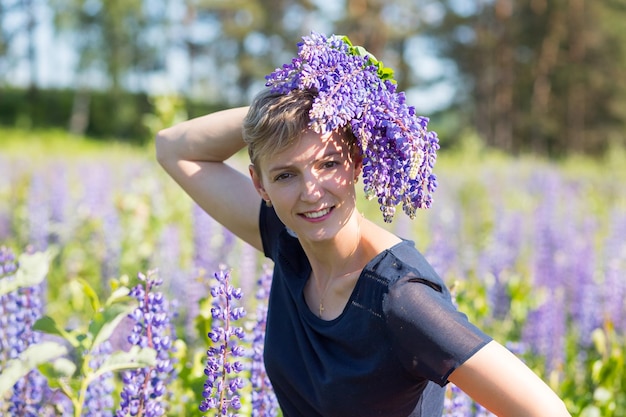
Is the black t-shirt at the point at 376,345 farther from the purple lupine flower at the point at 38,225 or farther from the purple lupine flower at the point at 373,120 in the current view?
the purple lupine flower at the point at 38,225

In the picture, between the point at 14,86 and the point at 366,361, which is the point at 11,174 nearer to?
the point at 366,361

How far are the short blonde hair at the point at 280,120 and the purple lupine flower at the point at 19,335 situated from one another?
0.91 m

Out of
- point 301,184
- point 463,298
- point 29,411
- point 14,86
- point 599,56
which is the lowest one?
point 29,411

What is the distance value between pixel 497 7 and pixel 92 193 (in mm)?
26686

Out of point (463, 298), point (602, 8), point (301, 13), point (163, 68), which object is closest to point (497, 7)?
point (602, 8)

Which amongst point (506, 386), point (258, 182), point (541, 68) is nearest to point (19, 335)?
point (258, 182)

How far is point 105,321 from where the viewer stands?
1845 mm

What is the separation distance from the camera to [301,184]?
1721mm

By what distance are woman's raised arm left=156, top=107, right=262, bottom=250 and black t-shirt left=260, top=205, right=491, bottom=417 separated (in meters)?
0.32

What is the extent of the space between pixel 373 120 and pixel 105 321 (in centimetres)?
83

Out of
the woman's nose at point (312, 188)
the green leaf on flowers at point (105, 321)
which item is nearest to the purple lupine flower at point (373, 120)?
the woman's nose at point (312, 188)

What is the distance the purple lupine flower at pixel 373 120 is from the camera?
159cm

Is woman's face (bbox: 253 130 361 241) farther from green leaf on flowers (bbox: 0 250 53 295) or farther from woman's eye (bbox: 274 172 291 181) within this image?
green leaf on flowers (bbox: 0 250 53 295)

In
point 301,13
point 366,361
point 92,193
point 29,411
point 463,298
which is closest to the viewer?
point 366,361
